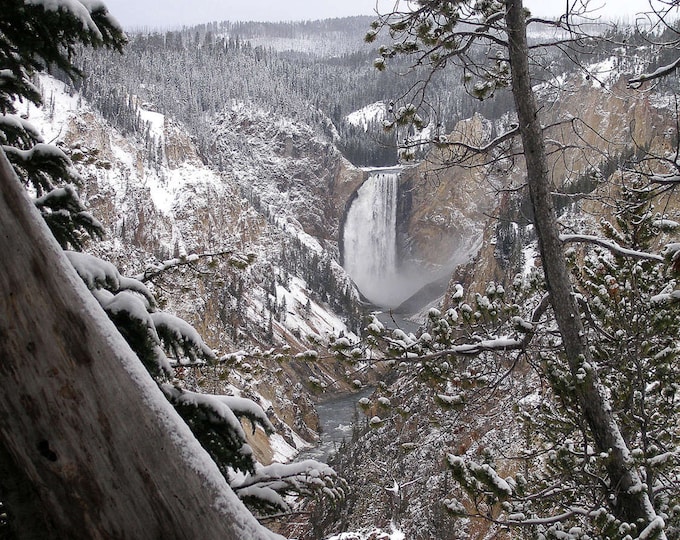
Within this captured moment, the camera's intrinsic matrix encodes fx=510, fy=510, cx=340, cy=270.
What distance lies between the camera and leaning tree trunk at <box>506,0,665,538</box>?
12.0 ft

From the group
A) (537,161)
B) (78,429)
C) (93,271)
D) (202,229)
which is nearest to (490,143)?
(537,161)

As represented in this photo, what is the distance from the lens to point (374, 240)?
96500mm

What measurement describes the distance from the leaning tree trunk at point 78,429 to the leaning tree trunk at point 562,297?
3.00 m

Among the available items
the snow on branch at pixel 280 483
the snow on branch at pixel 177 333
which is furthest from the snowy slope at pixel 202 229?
the snow on branch at pixel 177 333

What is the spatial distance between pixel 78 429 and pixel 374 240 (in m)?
95.6

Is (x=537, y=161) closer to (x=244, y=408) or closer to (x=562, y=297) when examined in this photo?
(x=562, y=297)

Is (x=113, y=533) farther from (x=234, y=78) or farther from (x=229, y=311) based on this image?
(x=234, y=78)

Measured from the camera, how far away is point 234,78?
403 feet

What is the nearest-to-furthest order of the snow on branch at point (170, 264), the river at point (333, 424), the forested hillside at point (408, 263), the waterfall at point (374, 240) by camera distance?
1. the forested hillside at point (408, 263)
2. the snow on branch at point (170, 264)
3. the river at point (333, 424)
4. the waterfall at point (374, 240)

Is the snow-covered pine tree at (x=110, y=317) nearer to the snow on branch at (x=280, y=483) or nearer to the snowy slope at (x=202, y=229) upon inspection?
the snow on branch at (x=280, y=483)

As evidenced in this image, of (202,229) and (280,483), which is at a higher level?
(280,483)

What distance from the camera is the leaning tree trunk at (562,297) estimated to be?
12.0ft

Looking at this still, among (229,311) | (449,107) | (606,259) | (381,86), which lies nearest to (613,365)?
(606,259)

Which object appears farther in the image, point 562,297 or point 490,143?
point 490,143
